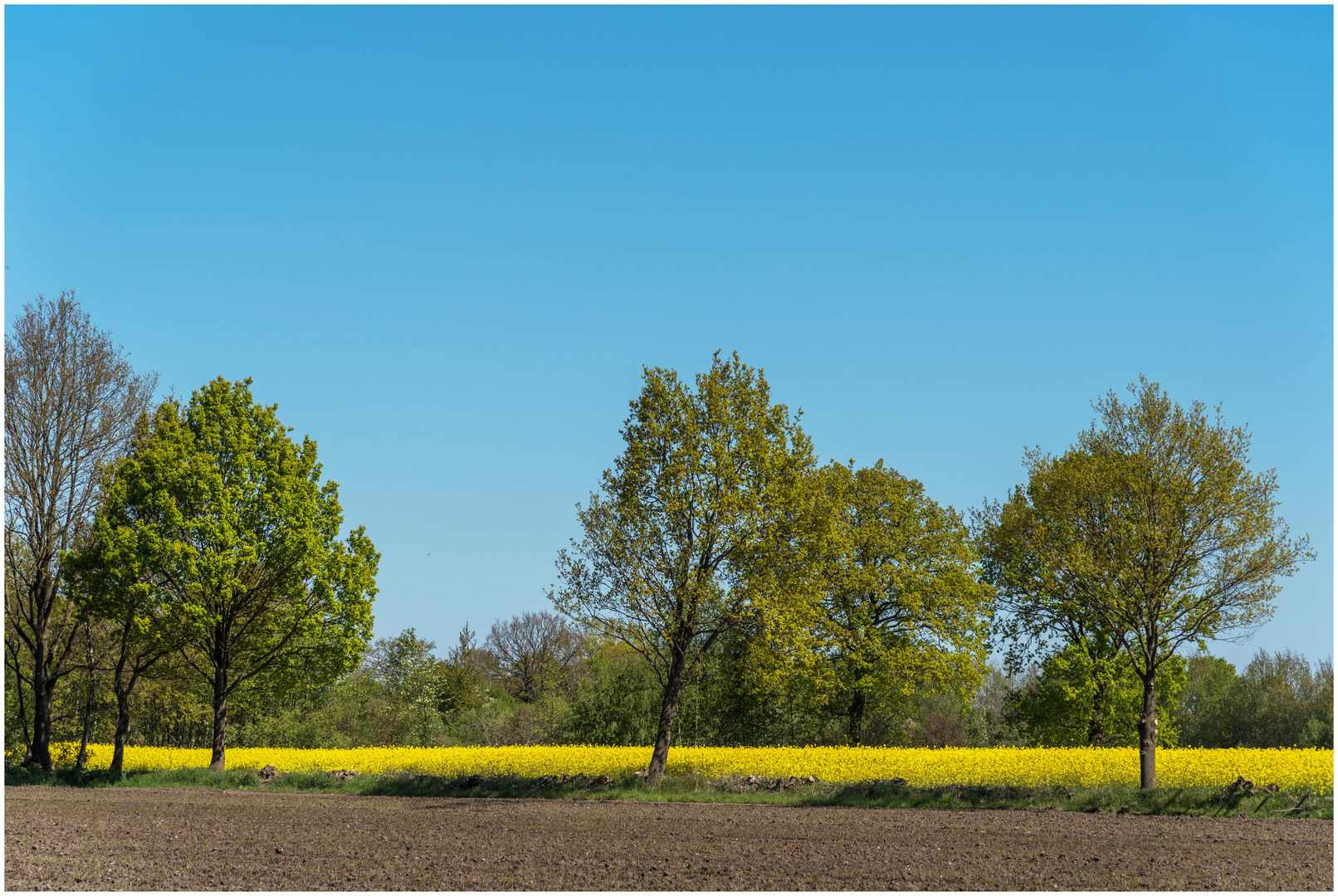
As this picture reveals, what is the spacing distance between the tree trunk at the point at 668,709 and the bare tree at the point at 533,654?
54.3m

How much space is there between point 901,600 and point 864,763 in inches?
402

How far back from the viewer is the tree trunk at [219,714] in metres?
29.0

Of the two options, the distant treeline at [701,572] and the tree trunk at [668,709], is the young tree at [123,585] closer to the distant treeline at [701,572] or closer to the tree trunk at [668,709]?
the distant treeline at [701,572]

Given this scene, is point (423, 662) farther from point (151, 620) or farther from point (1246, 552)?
point (1246, 552)

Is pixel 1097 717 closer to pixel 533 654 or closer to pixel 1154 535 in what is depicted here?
pixel 1154 535

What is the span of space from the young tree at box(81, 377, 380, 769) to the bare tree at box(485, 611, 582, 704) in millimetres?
49763

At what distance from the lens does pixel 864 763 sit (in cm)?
2681

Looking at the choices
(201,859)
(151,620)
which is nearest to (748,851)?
(201,859)

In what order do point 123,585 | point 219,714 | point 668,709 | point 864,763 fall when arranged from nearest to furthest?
point 668,709 → point 864,763 → point 123,585 → point 219,714

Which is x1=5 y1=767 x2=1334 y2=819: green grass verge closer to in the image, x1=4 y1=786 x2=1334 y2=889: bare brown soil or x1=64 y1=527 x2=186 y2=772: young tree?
x1=4 y1=786 x2=1334 y2=889: bare brown soil

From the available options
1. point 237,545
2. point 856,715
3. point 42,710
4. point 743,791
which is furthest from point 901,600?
point 42,710

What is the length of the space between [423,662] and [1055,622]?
37.1 m

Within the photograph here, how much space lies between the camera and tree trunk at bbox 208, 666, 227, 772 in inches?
1141

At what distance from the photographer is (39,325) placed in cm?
3041
